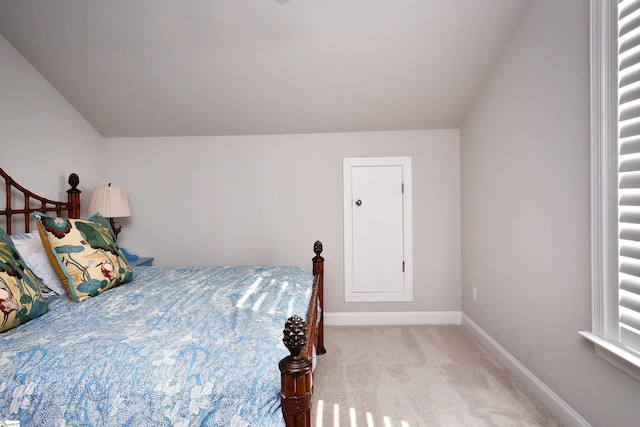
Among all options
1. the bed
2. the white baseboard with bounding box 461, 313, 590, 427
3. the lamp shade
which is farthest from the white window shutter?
the lamp shade

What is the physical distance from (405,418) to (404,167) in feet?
7.51

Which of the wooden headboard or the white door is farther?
the white door

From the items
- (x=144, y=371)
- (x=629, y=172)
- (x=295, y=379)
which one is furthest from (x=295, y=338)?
(x=629, y=172)

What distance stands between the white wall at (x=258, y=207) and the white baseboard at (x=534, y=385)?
0.80 metres

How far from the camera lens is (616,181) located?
63.2 inches

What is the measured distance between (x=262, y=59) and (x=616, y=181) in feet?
7.87

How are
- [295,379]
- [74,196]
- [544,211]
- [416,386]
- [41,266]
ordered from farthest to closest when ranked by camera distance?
[74,196] → [416,386] → [544,211] → [41,266] → [295,379]

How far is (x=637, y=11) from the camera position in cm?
150

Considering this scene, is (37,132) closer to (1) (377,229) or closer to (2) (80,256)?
(2) (80,256)

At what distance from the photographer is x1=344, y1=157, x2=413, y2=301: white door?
370 centimetres

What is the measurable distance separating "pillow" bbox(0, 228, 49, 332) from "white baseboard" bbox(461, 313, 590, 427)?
2.56 meters

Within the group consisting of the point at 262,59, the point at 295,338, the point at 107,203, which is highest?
the point at 262,59

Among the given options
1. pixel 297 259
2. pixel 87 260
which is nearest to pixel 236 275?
pixel 87 260

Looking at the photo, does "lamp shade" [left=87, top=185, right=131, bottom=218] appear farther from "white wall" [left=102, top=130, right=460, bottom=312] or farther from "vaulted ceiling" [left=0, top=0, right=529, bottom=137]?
"vaulted ceiling" [left=0, top=0, right=529, bottom=137]
